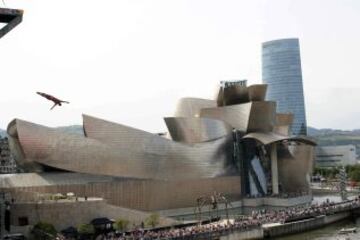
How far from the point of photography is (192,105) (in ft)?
271

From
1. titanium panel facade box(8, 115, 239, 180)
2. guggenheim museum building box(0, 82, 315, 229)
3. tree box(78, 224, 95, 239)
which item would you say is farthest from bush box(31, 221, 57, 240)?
titanium panel facade box(8, 115, 239, 180)

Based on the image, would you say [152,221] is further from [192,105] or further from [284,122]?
[284,122]

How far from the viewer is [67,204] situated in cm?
4772

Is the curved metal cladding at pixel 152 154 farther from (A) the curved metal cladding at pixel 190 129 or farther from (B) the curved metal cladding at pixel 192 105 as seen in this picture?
(B) the curved metal cladding at pixel 192 105

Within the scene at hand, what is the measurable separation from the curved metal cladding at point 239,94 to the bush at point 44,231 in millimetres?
44234

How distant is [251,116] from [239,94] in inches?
213

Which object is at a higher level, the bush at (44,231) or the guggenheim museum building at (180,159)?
the guggenheim museum building at (180,159)

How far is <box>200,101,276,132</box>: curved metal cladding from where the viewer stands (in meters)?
77.4

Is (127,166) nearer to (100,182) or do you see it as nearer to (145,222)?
(100,182)

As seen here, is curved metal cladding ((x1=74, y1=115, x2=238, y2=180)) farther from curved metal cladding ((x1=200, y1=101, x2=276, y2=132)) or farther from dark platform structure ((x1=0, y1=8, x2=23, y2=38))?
dark platform structure ((x1=0, y1=8, x2=23, y2=38))

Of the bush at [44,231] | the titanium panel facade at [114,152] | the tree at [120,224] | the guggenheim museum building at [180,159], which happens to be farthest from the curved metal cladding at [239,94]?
the bush at [44,231]

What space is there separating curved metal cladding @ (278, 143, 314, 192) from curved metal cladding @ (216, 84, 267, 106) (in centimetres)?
900

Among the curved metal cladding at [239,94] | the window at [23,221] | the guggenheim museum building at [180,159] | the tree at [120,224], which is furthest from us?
the curved metal cladding at [239,94]

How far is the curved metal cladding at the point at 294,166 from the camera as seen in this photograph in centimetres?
8294
